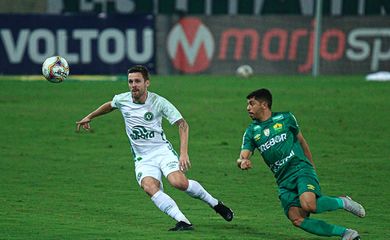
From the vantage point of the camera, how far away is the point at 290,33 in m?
37.9

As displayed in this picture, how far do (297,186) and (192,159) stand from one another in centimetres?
945

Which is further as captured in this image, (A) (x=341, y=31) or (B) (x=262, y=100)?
(A) (x=341, y=31)

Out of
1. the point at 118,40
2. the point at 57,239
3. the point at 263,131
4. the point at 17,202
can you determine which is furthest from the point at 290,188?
the point at 118,40

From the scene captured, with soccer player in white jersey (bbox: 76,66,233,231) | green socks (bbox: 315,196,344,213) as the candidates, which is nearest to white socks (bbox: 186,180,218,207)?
soccer player in white jersey (bbox: 76,66,233,231)

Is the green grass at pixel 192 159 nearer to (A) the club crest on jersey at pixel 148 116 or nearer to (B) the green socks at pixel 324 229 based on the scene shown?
(B) the green socks at pixel 324 229

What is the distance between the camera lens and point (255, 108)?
43.1ft

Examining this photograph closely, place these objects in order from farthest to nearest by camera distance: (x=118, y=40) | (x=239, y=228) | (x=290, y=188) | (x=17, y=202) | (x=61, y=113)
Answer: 1. (x=118, y=40)
2. (x=61, y=113)
3. (x=17, y=202)
4. (x=239, y=228)
5. (x=290, y=188)

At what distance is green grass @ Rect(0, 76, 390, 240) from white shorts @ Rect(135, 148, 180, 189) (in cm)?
67

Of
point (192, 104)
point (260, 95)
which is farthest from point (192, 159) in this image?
point (260, 95)

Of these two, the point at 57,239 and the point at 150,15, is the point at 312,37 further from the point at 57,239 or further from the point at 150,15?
the point at 57,239

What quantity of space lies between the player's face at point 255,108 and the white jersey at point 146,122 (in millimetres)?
1409

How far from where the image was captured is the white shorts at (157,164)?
46.1ft

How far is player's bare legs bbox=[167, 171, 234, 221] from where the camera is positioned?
13.9 m

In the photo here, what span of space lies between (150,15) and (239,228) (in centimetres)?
2383
